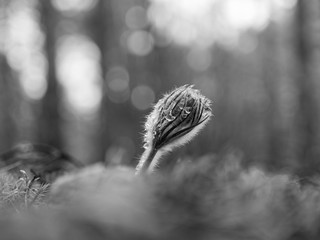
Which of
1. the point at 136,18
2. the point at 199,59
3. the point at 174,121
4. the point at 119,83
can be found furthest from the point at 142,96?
the point at 174,121

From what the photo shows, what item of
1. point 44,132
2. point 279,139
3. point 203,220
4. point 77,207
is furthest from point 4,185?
point 279,139

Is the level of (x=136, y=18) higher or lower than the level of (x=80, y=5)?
higher

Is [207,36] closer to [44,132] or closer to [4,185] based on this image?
[44,132]

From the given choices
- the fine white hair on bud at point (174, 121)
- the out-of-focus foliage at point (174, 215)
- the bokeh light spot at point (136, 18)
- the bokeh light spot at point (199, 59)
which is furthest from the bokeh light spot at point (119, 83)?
the out-of-focus foliage at point (174, 215)

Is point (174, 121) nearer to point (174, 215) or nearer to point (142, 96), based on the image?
point (174, 215)

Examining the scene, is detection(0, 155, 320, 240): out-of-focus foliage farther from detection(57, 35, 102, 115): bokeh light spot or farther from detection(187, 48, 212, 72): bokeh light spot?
detection(187, 48, 212, 72): bokeh light spot

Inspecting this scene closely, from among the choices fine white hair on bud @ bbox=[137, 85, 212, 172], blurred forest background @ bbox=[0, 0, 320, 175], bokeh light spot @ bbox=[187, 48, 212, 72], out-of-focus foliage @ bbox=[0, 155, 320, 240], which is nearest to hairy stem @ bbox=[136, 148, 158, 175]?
fine white hair on bud @ bbox=[137, 85, 212, 172]
